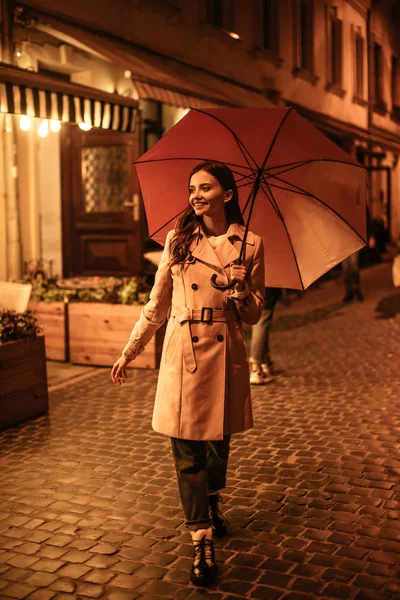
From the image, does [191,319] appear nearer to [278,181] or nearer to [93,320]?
[278,181]

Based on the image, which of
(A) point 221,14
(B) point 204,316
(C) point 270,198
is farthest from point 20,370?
(A) point 221,14

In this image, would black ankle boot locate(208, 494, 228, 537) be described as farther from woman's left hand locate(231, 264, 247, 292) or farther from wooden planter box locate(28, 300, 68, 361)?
wooden planter box locate(28, 300, 68, 361)

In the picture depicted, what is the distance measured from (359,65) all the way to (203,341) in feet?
68.4

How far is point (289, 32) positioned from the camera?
17.1m

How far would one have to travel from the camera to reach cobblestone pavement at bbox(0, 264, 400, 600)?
143 inches

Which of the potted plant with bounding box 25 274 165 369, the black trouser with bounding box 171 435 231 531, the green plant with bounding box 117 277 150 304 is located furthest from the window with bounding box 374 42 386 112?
the black trouser with bounding box 171 435 231 531

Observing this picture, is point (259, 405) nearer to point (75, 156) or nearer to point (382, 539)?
point (382, 539)

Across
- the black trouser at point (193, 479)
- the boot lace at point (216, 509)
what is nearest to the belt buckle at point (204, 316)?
the black trouser at point (193, 479)

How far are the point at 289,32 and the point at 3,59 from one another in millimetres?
9999

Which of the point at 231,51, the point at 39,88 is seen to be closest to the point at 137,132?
the point at 39,88

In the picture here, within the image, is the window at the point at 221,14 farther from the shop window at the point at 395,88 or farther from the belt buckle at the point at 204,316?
the shop window at the point at 395,88

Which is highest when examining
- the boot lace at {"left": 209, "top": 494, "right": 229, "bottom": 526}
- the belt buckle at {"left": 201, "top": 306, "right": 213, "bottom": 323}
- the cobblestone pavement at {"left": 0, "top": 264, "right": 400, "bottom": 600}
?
the belt buckle at {"left": 201, "top": 306, "right": 213, "bottom": 323}

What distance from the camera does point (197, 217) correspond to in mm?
3785

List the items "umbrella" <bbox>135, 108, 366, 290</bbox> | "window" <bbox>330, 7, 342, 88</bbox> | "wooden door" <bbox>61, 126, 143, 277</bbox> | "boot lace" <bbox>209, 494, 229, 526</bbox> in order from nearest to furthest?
"umbrella" <bbox>135, 108, 366, 290</bbox> < "boot lace" <bbox>209, 494, 229, 526</bbox> < "wooden door" <bbox>61, 126, 143, 277</bbox> < "window" <bbox>330, 7, 342, 88</bbox>
